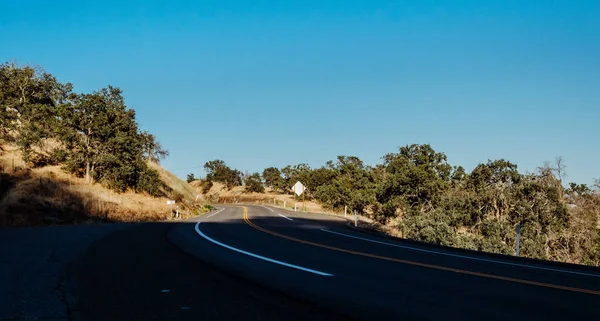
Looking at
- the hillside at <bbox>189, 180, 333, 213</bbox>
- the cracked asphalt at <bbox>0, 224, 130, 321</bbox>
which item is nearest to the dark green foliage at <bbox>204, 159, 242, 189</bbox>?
the hillside at <bbox>189, 180, 333, 213</bbox>

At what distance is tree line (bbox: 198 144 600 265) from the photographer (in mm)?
34375

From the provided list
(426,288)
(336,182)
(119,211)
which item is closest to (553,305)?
(426,288)

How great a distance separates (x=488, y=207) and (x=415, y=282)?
39.3 m

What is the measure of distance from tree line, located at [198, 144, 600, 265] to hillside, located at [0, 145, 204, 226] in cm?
2210

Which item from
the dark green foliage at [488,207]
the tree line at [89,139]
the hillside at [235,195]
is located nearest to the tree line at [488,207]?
the dark green foliage at [488,207]

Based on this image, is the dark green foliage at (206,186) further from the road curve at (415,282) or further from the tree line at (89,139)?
the road curve at (415,282)

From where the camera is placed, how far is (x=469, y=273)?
30.0 ft

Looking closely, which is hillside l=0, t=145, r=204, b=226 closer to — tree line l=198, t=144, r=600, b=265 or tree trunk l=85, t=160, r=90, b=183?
tree trunk l=85, t=160, r=90, b=183

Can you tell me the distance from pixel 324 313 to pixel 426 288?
2.49 m

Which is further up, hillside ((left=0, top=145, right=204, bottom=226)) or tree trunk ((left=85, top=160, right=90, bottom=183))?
tree trunk ((left=85, top=160, right=90, bottom=183))

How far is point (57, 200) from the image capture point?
31.7 metres

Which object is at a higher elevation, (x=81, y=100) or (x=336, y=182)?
(x=81, y=100)

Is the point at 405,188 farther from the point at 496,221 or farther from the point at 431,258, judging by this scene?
the point at 431,258

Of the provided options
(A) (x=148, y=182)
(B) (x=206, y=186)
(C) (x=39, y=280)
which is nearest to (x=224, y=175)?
(B) (x=206, y=186)
